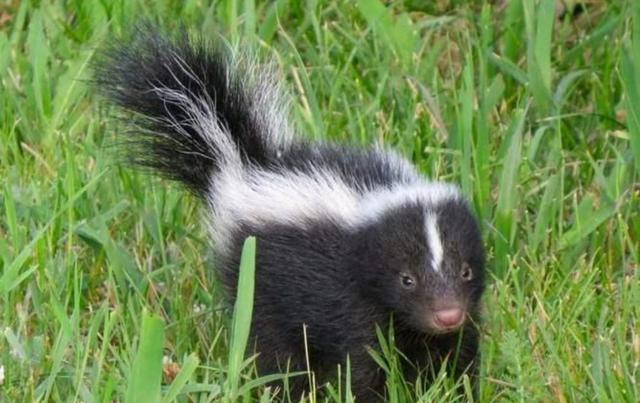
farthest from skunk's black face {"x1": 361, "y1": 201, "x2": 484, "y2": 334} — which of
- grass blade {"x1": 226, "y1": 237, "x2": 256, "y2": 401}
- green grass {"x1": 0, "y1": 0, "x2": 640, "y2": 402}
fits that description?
grass blade {"x1": 226, "y1": 237, "x2": 256, "y2": 401}

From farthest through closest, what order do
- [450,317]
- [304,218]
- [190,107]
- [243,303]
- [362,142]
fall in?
[362,142] → [190,107] → [304,218] → [450,317] → [243,303]

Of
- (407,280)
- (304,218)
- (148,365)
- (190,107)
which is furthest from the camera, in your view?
(190,107)

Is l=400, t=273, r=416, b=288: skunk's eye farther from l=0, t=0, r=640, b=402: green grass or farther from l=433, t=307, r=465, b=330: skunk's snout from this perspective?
l=0, t=0, r=640, b=402: green grass

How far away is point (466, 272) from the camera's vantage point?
16.0ft

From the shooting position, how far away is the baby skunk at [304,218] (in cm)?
489

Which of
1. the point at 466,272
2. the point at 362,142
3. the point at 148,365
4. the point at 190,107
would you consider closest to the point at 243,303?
the point at 148,365

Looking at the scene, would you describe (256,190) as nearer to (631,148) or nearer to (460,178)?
(460,178)

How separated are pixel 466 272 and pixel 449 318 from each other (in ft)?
0.63

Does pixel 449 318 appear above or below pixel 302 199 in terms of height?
below

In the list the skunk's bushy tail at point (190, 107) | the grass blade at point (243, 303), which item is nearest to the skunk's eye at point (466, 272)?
the grass blade at point (243, 303)

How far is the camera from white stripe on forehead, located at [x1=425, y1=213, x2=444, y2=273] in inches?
190

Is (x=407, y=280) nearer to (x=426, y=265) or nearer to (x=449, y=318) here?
(x=426, y=265)

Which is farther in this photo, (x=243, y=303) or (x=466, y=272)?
(x=466, y=272)

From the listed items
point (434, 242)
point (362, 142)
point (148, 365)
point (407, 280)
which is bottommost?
point (362, 142)
